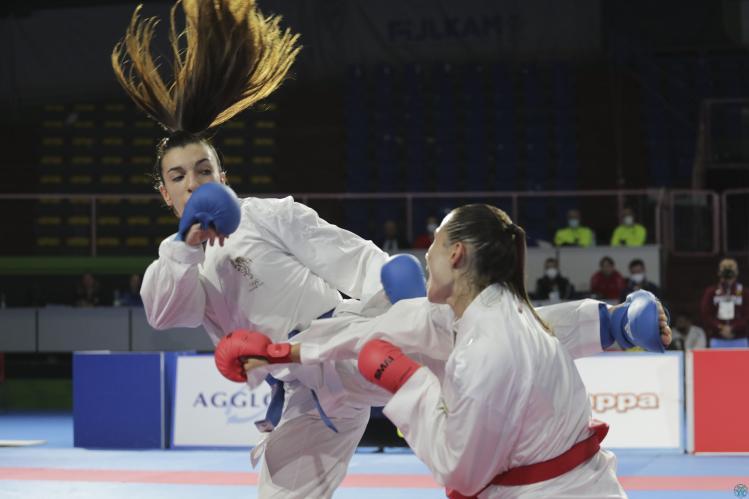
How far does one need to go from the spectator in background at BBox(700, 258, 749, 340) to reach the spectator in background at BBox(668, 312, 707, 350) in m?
0.46

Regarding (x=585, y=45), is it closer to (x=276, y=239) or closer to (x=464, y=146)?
(x=464, y=146)

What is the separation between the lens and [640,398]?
35.4 feet

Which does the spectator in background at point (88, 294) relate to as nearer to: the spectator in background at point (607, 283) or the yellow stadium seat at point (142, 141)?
the yellow stadium seat at point (142, 141)

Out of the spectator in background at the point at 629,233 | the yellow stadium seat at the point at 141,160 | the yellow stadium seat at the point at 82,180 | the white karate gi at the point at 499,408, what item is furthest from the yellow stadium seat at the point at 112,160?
the white karate gi at the point at 499,408

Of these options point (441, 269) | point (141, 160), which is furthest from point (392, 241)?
point (441, 269)

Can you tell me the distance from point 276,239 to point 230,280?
25 cm

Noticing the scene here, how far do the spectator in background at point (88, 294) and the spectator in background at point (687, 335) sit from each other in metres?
8.88

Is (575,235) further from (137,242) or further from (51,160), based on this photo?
(51,160)

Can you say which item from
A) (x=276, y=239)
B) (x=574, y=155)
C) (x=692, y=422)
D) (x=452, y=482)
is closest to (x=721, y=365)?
(x=692, y=422)

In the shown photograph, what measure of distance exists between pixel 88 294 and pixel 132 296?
Result: 0.69 m

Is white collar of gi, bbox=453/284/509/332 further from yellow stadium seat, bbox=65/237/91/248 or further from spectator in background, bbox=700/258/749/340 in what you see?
yellow stadium seat, bbox=65/237/91/248

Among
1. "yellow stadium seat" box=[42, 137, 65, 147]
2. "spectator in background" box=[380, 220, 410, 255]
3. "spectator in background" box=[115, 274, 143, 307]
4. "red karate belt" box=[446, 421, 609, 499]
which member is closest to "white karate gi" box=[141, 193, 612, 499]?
"red karate belt" box=[446, 421, 609, 499]

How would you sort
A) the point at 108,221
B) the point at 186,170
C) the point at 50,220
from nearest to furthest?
the point at 186,170 < the point at 108,221 < the point at 50,220

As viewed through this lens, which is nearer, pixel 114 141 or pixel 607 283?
pixel 607 283
